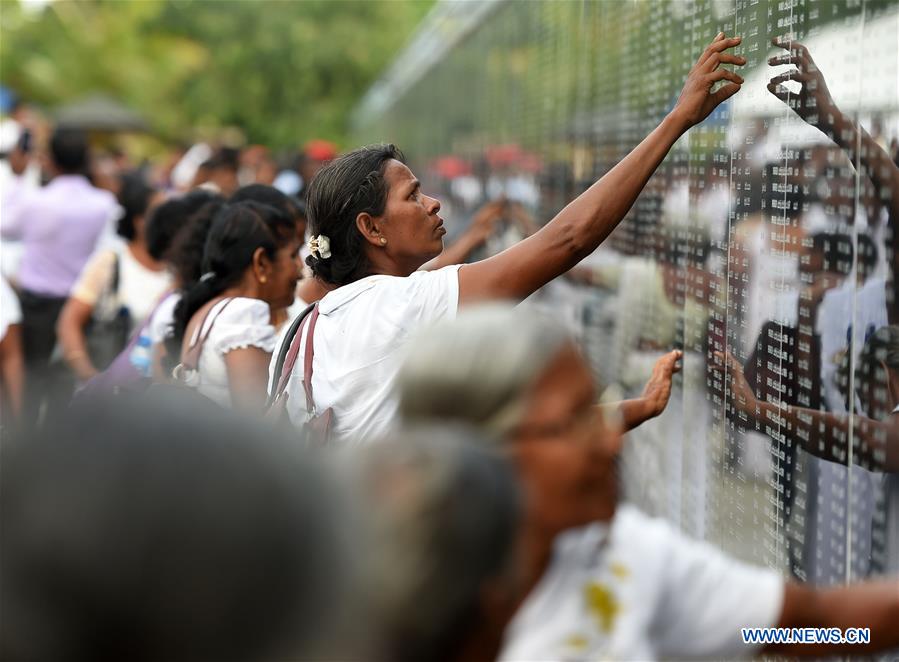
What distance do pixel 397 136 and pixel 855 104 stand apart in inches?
681

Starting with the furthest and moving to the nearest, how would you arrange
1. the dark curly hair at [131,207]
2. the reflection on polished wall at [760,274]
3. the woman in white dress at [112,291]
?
the dark curly hair at [131,207], the woman in white dress at [112,291], the reflection on polished wall at [760,274]

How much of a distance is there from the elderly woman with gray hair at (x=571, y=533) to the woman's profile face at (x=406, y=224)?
138cm

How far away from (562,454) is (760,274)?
186 centimetres

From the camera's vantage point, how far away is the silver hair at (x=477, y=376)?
1.59 meters

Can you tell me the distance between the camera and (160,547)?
111 centimetres

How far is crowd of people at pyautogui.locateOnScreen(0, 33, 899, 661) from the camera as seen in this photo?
1.11 metres

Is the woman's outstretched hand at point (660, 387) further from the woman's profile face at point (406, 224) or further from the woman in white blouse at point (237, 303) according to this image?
the woman in white blouse at point (237, 303)

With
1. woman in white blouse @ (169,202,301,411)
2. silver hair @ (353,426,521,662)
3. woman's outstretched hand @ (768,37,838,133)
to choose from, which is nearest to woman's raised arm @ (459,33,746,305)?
woman's outstretched hand @ (768,37,838,133)

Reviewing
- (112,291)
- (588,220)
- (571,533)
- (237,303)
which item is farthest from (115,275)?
(571,533)

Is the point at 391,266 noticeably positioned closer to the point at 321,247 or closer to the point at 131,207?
the point at 321,247

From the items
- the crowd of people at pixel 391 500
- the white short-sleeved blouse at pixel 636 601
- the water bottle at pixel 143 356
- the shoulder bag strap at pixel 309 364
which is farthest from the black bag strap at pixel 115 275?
the white short-sleeved blouse at pixel 636 601

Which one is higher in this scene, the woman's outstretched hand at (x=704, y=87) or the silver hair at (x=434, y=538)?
the woman's outstretched hand at (x=704, y=87)

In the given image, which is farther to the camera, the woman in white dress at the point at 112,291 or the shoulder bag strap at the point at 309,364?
the woman in white dress at the point at 112,291

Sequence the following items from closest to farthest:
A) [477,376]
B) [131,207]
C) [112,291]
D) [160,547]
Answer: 1. [160,547]
2. [477,376]
3. [112,291]
4. [131,207]
